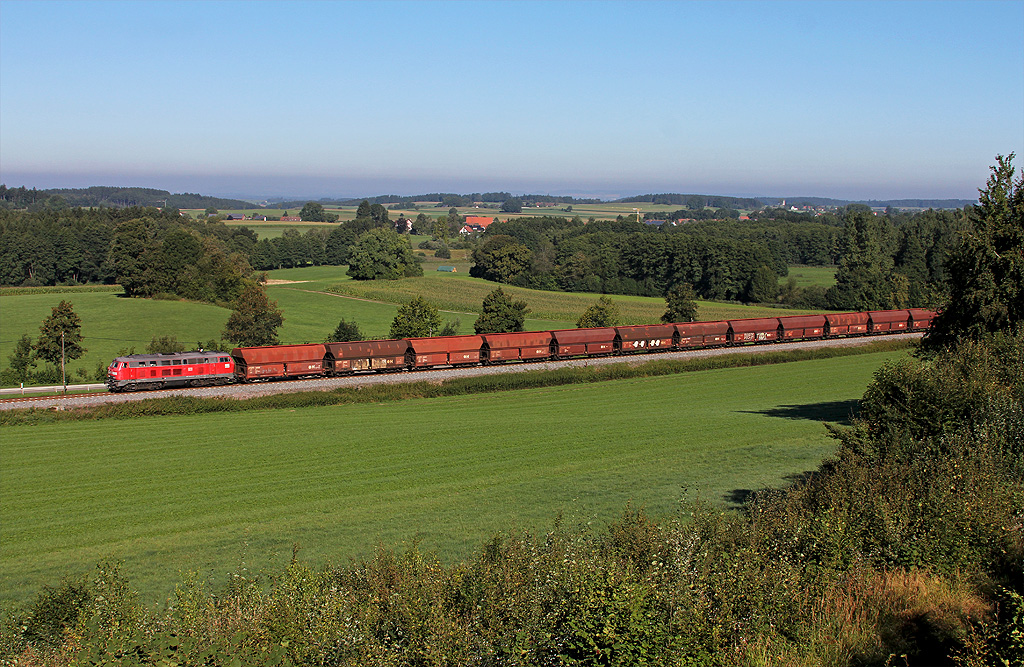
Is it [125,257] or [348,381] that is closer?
[348,381]

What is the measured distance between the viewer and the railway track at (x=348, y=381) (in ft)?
146

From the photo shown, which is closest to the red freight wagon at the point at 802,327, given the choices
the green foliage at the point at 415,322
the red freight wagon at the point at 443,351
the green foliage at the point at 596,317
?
the green foliage at the point at 596,317

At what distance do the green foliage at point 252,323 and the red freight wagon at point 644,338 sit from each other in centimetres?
3823

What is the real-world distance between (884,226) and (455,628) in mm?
148747

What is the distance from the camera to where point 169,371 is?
49000 mm

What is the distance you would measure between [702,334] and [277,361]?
1480 inches

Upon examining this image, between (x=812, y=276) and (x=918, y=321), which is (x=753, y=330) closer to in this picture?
(x=918, y=321)

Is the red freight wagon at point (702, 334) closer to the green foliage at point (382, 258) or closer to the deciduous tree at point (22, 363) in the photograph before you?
the deciduous tree at point (22, 363)

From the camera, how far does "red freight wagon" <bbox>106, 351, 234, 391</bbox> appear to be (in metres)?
48.0

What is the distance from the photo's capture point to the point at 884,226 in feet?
456

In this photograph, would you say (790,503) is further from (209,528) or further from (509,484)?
(209,528)

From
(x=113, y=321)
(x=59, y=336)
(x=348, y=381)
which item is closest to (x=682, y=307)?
(x=348, y=381)

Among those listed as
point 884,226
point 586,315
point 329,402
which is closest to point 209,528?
point 329,402

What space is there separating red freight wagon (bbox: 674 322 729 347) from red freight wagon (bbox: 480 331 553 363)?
Result: 533 inches
